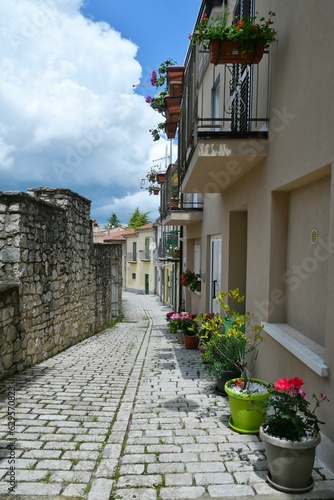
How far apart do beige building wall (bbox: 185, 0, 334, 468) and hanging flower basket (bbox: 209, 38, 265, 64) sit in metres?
0.25

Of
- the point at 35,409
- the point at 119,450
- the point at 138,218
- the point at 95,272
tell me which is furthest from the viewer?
the point at 138,218

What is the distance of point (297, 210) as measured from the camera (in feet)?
12.3

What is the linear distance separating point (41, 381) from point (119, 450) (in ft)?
7.66

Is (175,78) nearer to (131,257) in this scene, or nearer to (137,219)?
(131,257)

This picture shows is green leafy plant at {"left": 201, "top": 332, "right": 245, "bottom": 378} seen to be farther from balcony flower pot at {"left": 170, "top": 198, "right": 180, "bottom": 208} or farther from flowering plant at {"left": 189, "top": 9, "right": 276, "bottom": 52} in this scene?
balcony flower pot at {"left": 170, "top": 198, "right": 180, "bottom": 208}

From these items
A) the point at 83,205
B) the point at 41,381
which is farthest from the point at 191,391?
the point at 83,205

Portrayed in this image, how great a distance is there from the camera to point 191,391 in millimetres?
4742

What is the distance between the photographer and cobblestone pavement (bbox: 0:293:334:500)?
2613mm

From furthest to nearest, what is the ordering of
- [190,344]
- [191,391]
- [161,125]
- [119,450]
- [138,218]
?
[138,218] → [161,125] → [190,344] → [191,391] → [119,450]

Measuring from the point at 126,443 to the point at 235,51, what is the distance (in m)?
4.29

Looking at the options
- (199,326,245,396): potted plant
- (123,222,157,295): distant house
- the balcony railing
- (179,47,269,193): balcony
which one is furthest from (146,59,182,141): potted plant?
the balcony railing

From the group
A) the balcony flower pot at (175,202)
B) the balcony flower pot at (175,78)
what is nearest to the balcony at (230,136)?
the balcony flower pot at (175,78)

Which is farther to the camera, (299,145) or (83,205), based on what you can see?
(83,205)

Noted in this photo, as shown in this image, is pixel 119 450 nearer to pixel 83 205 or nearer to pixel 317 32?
pixel 317 32
